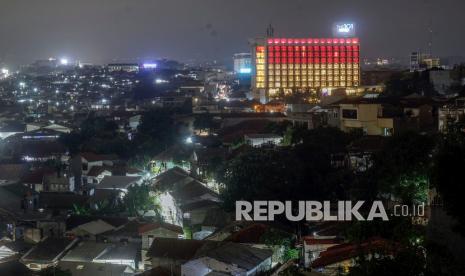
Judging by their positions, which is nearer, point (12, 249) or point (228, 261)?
point (228, 261)

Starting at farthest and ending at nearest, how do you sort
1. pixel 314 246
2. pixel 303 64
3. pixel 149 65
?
pixel 149 65 → pixel 303 64 → pixel 314 246

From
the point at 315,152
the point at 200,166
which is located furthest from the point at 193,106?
the point at 315,152

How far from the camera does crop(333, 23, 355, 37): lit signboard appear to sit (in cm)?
2711

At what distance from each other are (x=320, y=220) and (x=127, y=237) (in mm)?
2739

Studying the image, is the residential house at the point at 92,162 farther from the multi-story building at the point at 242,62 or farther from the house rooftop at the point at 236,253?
the multi-story building at the point at 242,62

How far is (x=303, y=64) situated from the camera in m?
26.4

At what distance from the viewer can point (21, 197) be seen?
12.7 meters

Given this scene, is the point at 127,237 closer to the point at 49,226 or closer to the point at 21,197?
the point at 49,226

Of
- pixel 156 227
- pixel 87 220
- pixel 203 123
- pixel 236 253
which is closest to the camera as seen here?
pixel 236 253

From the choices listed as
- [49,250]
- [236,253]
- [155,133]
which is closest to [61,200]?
[49,250]

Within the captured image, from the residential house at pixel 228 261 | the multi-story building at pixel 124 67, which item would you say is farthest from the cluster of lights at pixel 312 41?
the multi-story building at pixel 124 67

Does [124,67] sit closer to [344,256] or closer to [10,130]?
[10,130]

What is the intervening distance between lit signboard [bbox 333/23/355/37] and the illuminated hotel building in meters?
0.45

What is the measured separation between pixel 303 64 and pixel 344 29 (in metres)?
2.35
